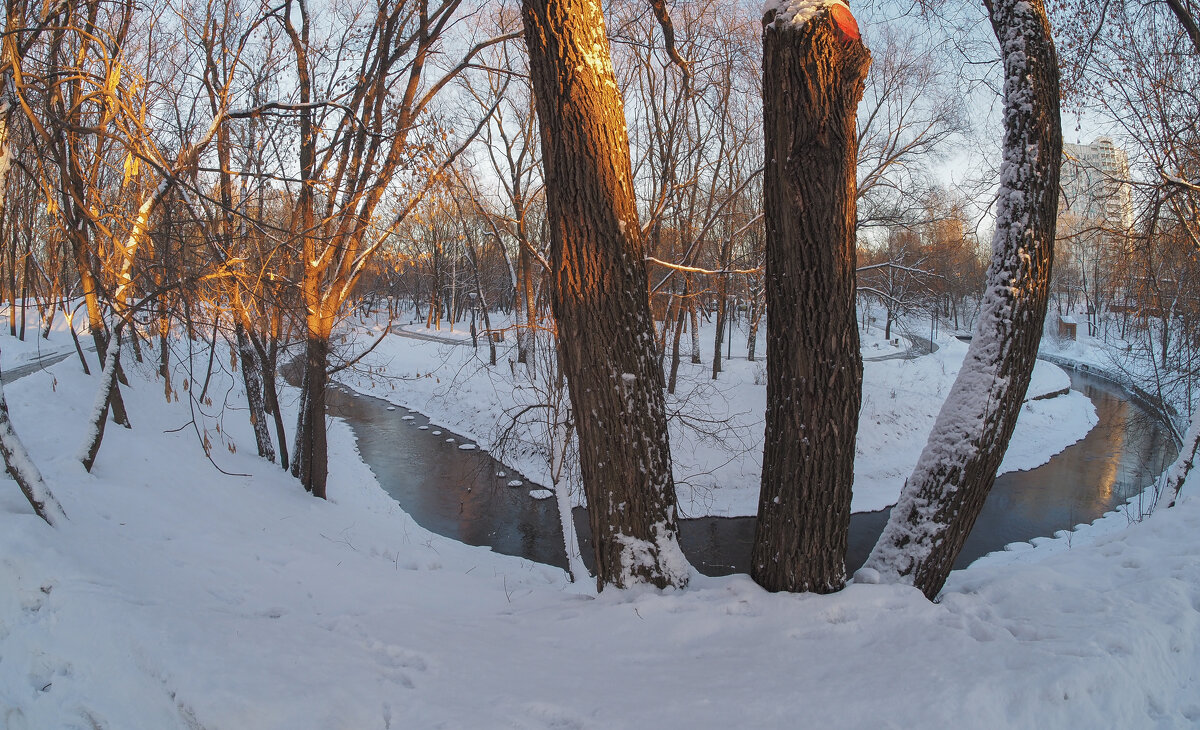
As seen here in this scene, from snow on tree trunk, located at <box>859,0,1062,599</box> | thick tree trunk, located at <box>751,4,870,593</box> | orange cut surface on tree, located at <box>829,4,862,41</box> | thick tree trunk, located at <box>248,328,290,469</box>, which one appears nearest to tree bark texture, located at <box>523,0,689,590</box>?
thick tree trunk, located at <box>751,4,870,593</box>

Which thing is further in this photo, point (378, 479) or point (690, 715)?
point (378, 479)

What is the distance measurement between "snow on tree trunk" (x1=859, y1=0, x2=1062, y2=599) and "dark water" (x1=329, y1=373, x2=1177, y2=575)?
646cm

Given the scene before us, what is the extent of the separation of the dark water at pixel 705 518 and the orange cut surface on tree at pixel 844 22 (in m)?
7.91

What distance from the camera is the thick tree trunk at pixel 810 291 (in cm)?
303

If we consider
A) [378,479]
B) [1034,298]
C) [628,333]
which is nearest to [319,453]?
[378,479]

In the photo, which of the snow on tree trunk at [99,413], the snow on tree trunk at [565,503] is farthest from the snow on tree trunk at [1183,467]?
the snow on tree trunk at [99,413]

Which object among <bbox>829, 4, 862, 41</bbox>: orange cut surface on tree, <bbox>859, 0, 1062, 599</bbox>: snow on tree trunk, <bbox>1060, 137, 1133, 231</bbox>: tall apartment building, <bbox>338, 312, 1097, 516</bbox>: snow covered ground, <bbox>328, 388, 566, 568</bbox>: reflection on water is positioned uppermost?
<bbox>1060, 137, 1133, 231</bbox>: tall apartment building

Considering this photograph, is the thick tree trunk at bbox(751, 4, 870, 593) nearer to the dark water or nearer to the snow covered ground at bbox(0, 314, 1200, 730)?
the snow covered ground at bbox(0, 314, 1200, 730)

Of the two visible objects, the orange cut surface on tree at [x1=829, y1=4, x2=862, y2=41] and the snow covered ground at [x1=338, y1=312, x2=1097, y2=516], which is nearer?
the orange cut surface on tree at [x1=829, y1=4, x2=862, y2=41]

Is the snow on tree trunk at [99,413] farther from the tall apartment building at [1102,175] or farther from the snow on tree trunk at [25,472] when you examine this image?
the tall apartment building at [1102,175]

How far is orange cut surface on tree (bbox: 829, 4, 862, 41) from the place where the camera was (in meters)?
2.95

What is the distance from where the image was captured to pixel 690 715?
2.47 metres

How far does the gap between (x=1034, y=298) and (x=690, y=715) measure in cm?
280

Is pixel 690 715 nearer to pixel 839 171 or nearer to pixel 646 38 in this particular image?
pixel 839 171
